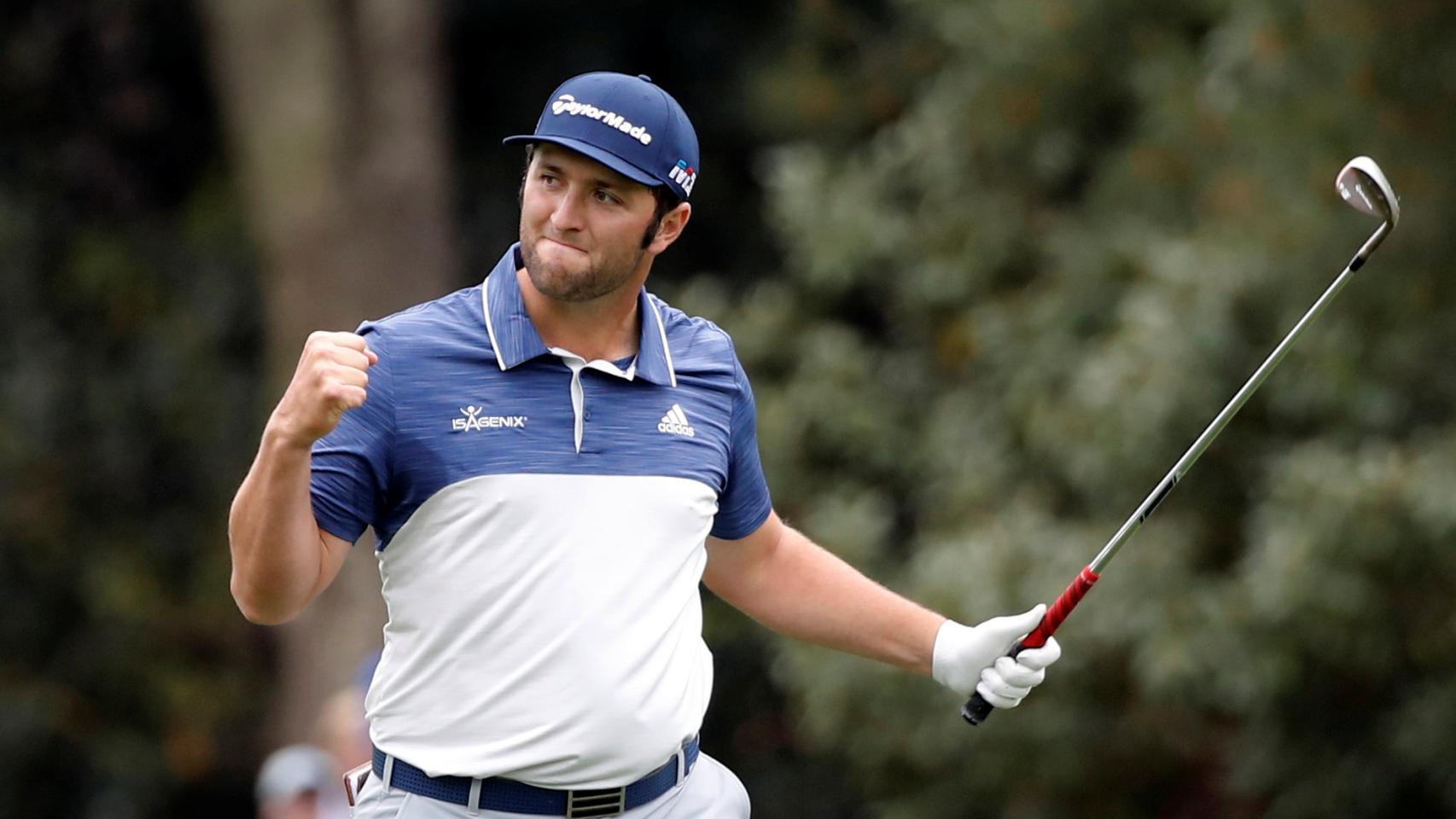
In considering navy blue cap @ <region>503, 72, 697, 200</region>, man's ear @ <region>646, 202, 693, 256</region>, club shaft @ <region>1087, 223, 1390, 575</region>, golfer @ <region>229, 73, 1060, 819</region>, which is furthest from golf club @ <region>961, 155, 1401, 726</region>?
navy blue cap @ <region>503, 72, 697, 200</region>

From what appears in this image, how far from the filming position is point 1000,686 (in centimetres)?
480

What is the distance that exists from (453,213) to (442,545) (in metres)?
13.0

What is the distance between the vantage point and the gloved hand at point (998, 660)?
4.79 m

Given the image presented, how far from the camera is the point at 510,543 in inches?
165

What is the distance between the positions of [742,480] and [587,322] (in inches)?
21.2

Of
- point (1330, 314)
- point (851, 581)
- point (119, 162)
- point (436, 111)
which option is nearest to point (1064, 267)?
point (1330, 314)

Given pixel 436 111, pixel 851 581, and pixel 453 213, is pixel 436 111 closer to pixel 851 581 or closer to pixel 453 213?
pixel 453 213

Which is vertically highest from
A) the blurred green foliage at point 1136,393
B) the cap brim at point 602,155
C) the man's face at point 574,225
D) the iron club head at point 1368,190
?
the iron club head at point 1368,190

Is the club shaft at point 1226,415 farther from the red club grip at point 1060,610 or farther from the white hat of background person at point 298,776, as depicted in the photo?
the white hat of background person at point 298,776

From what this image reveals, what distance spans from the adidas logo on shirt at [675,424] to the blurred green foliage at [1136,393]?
4772 mm

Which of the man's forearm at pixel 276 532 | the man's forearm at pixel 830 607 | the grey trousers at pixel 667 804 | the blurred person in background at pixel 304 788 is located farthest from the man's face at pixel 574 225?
the blurred person in background at pixel 304 788

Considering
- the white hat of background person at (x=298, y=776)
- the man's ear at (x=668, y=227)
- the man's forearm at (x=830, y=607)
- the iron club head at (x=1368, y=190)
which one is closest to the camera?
the man's ear at (x=668, y=227)

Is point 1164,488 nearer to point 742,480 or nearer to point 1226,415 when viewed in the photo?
point 1226,415

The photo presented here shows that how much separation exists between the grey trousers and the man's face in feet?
3.23
